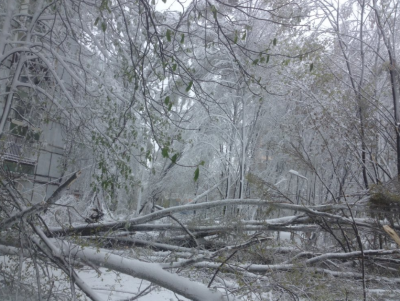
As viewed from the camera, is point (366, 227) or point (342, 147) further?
point (342, 147)

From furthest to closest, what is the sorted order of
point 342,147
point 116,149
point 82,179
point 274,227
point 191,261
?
point 82,179, point 342,147, point 116,149, point 274,227, point 191,261

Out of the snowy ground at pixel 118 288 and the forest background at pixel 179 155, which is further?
the snowy ground at pixel 118 288

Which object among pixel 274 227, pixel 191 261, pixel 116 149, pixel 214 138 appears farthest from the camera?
pixel 214 138

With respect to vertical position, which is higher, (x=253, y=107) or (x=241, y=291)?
(x=253, y=107)

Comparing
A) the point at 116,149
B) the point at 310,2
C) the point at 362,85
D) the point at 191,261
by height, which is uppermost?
the point at 310,2

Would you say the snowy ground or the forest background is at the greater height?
the forest background

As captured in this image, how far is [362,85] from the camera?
32.6ft

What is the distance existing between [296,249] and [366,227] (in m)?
0.98

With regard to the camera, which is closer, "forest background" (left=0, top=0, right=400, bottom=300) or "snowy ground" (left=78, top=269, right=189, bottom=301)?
"forest background" (left=0, top=0, right=400, bottom=300)

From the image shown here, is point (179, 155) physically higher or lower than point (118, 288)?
higher

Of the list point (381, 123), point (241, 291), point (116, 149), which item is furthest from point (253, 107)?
point (241, 291)

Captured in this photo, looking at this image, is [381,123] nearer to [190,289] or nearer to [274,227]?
[274,227]

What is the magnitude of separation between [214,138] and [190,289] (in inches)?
533

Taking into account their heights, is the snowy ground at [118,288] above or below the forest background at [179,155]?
below
